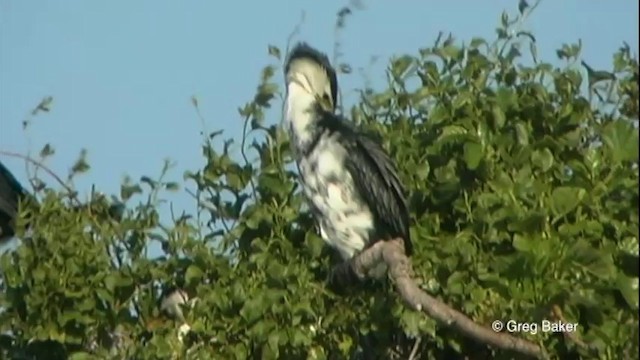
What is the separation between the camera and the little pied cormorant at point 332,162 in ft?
15.9

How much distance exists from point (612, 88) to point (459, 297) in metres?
0.62

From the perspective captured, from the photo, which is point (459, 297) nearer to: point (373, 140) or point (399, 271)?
point (399, 271)

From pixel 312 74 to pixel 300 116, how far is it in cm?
12

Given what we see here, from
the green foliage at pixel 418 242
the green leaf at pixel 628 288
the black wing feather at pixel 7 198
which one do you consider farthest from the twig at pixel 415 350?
the black wing feather at pixel 7 198

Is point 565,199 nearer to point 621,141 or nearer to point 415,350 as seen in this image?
point 621,141

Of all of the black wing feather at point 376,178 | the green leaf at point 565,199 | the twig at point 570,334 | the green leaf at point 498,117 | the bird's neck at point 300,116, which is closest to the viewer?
the twig at point 570,334

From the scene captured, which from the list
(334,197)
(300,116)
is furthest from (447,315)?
(300,116)

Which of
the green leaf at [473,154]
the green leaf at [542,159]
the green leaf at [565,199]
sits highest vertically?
the green leaf at [473,154]

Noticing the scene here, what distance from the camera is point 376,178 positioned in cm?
480

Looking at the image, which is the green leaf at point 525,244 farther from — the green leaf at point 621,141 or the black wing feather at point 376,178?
the black wing feather at point 376,178

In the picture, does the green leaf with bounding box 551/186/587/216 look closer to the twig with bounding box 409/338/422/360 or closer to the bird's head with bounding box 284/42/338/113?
the twig with bounding box 409/338/422/360

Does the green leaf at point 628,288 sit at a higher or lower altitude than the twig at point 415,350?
lower

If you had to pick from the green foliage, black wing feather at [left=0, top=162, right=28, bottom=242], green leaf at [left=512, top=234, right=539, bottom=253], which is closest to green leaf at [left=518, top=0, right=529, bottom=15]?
the green foliage

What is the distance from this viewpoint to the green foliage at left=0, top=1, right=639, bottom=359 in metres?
3.98
